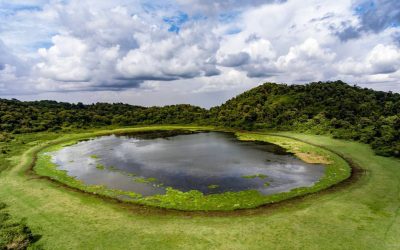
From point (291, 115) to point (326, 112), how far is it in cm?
879

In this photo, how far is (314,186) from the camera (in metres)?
29.0

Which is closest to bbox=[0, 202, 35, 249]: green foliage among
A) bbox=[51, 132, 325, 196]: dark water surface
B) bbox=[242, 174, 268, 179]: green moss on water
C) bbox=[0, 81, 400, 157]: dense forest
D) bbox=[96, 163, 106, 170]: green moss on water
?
bbox=[51, 132, 325, 196]: dark water surface

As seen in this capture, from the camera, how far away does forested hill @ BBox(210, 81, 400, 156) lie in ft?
173

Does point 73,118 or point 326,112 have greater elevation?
point 326,112

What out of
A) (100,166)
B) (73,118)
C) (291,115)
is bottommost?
(100,166)

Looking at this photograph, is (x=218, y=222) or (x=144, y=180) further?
(x=144, y=180)

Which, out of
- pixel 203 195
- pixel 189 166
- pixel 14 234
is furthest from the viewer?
pixel 189 166

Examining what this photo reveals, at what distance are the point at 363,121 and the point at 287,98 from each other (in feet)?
141

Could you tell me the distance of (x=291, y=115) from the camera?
7900cm

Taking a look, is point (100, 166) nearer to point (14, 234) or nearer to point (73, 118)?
point (14, 234)

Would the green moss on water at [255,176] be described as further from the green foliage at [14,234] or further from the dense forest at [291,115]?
the dense forest at [291,115]

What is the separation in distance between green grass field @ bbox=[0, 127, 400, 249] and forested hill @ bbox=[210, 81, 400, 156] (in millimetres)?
21866

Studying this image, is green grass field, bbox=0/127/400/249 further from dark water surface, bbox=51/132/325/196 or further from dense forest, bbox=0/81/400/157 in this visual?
dense forest, bbox=0/81/400/157

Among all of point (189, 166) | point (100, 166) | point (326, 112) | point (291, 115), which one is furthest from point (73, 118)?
point (326, 112)
